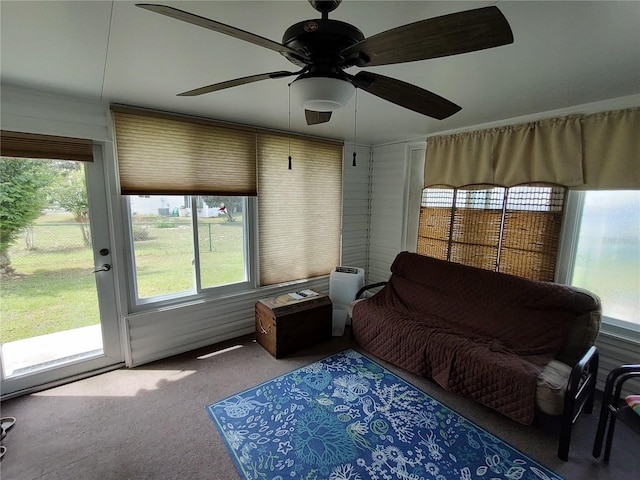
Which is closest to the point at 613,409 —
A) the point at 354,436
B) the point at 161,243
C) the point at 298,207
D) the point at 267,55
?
the point at 354,436

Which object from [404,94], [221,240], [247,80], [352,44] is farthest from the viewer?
[221,240]

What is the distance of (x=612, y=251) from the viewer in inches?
91.4

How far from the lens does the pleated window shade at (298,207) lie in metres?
3.22

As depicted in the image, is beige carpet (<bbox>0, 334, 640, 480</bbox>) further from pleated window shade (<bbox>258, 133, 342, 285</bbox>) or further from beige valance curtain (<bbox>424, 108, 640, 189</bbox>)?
beige valance curtain (<bbox>424, 108, 640, 189</bbox>)

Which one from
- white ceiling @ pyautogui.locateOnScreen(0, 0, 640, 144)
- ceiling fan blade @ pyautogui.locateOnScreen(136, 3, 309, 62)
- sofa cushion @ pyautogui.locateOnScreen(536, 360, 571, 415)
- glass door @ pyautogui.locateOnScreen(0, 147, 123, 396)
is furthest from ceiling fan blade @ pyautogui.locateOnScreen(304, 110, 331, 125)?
sofa cushion @ pyautogui.locateOnScreen(536, 360, 571, 415)

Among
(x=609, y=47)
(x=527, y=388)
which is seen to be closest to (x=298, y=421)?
(x=527, y=388)

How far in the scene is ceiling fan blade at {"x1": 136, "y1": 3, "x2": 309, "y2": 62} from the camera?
0.74 metres

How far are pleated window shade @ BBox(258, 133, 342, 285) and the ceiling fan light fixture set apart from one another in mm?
2074

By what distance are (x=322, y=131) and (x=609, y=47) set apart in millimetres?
2361

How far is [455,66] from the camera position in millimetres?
1649

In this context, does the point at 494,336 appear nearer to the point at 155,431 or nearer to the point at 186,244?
the point at 155,431

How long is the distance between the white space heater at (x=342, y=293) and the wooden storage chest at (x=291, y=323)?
0.57 ft

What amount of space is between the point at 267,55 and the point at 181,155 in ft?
Answer: 4.91

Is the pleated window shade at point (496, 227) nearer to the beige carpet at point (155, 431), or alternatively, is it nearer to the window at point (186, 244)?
the beige carpet at point (155, 431)
